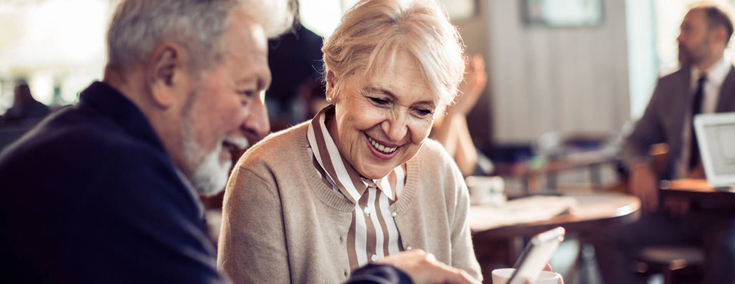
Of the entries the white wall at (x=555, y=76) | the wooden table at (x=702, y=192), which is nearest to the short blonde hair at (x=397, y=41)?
the wooden table at (x=702, y=192)

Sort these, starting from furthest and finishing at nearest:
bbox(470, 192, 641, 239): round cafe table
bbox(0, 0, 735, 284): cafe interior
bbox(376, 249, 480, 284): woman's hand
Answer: bbox(0, 0, 735, 284): cafe interior → bbox(470, 192, 641, 239): round cafe table → bbox(376, 249, 480, 284): woman's hand

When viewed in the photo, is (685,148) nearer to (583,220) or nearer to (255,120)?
(583,220)

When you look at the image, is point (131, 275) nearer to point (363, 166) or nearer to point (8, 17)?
point (363, 166)

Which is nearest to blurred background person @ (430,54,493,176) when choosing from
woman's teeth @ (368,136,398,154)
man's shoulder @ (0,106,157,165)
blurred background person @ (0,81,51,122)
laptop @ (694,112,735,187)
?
laptop @ (694,112,735,187)

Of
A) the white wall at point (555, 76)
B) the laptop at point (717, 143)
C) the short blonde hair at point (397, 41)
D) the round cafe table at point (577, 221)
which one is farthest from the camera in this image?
the white wall at point (555, 76)

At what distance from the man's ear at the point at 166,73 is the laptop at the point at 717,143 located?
240 cm

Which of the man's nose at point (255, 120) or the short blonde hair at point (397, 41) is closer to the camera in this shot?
the man's nose at point (255, 120)

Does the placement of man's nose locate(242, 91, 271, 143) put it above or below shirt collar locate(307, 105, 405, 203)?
above

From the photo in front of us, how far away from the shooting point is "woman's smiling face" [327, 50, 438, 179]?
1197 mm

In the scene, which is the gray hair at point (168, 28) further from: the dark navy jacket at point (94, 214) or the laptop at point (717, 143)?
the laptop at point (717, 143)

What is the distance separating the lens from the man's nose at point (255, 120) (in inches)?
33.4

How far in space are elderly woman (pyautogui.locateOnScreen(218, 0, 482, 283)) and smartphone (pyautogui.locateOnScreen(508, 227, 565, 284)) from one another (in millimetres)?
422

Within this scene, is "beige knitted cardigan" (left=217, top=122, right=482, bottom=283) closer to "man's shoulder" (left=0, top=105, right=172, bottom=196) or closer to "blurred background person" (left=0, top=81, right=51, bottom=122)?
"man's shoulder" (left=0, top=105, right=172, bottom=196)

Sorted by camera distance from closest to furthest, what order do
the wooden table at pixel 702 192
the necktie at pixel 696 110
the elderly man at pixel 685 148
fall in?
the wooden table at pixel 702 192 → the elderly man at pixel 685 148 → the necktie at pixel 696 110
